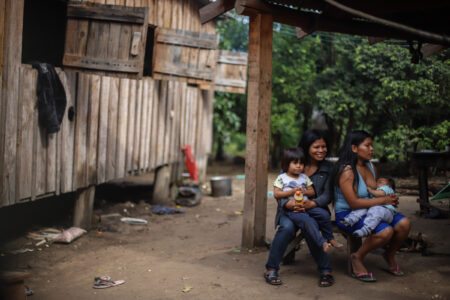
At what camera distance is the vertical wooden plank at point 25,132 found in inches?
233

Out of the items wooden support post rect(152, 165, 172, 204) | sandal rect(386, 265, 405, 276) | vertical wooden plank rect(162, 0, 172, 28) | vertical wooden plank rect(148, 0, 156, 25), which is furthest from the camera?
wooden support post rect(152, 165, 172, 204)

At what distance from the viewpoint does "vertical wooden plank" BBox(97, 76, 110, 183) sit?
7.80m

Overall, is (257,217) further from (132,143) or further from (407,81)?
(407,81)

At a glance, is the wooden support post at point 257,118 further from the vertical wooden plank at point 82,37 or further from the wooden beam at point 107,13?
the vertical wooden plank at point 82,37

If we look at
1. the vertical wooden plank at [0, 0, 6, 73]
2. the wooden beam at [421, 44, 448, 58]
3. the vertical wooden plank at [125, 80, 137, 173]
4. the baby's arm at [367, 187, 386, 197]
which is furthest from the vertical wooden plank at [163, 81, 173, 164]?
the baby's arm at [367, 187, 386, 197]

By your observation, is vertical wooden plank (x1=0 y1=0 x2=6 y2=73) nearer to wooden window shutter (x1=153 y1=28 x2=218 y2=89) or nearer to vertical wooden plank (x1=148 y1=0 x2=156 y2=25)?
wooden window shutter (x1=153 y1=28 x2=218 y2=89)

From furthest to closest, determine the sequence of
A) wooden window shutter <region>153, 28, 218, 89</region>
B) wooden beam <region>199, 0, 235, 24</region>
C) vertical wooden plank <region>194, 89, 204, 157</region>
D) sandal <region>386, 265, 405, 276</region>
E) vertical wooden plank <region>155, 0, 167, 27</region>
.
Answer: vertical wooden plank <region>194, 89, 204, 157</region>
vertical wooden plank <region>155, 0, 167, 27</region>
wooden window shutter <region>153, 28, 218, 89</region>
wooden beam <region>199, 0, 235, 24</region>
sandal <region>386, 265, 405, 276</region>

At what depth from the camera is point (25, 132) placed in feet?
19.7

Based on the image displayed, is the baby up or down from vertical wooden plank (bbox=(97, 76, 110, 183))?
down

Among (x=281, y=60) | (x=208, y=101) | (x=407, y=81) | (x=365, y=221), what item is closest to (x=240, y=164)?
(x=281, y=60)

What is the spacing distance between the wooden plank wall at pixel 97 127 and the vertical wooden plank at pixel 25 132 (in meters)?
0.01

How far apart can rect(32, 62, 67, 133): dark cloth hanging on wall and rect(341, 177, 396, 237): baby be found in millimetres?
3647

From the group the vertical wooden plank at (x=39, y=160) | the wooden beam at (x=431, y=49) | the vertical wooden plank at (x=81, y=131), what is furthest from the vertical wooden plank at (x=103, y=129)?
the wooden beam at (x=431, y=49)

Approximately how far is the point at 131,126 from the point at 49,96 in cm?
248
